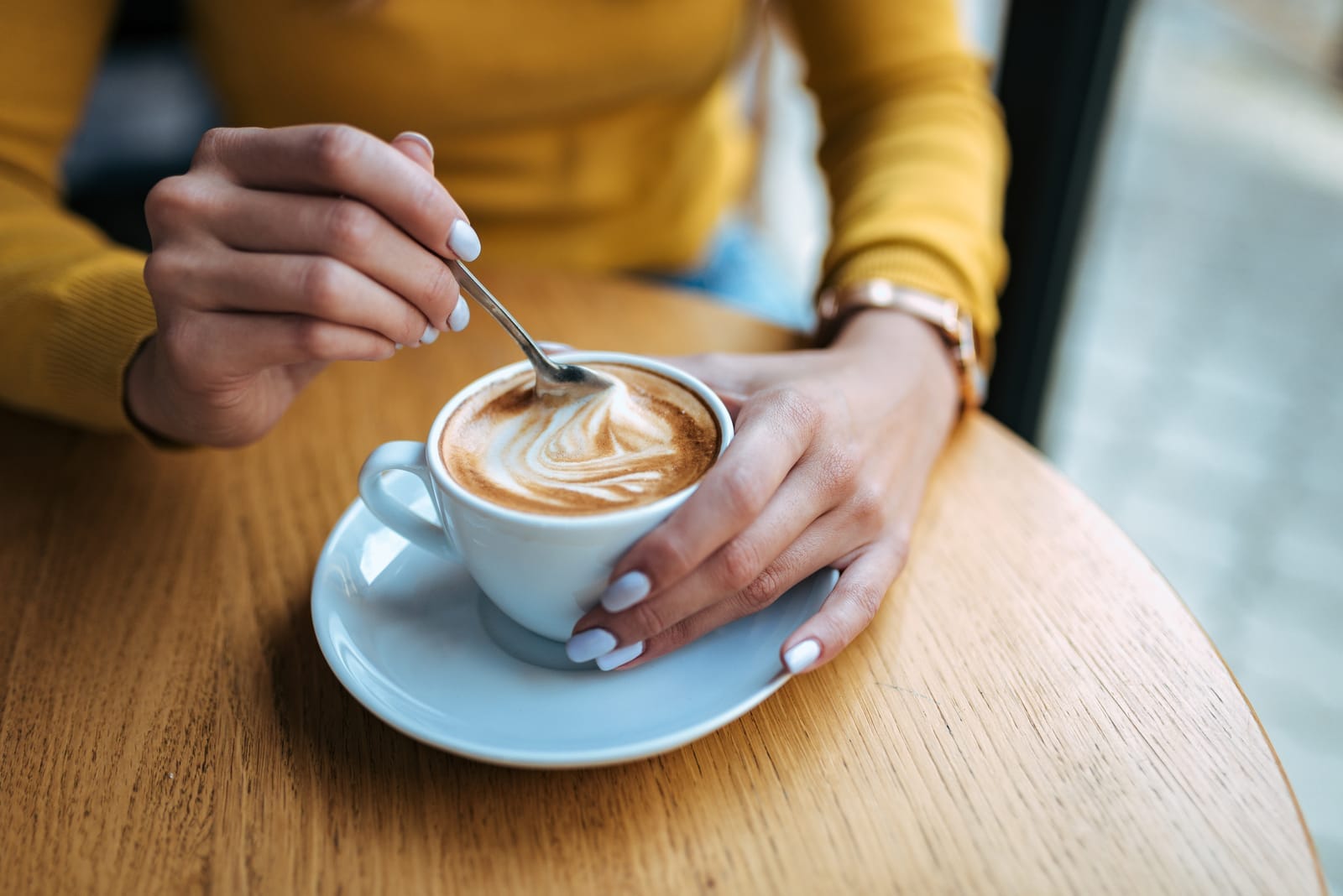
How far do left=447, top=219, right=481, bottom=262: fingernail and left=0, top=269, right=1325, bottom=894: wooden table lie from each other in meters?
0.28

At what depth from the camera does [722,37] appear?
1259 mm

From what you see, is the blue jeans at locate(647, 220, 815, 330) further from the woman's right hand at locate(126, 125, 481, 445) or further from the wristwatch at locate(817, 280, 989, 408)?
the woman's right hand at locate(126, 125, 481, 445)

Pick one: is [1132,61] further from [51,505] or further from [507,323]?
[51,505]

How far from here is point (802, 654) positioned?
555mm

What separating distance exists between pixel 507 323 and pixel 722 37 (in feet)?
2.55

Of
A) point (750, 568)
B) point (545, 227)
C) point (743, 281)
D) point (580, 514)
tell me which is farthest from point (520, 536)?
point (743, 281)

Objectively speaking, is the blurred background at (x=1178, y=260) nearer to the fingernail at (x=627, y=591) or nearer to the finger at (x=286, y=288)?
the finger at (x=286, y=288)

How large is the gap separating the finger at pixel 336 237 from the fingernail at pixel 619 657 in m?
0.26

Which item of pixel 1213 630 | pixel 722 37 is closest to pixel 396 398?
pixel 722 37

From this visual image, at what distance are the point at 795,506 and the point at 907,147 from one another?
0.64 metres

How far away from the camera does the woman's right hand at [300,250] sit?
584 mm

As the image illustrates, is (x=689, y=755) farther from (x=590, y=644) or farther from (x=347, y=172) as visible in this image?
(x=347, y=172)

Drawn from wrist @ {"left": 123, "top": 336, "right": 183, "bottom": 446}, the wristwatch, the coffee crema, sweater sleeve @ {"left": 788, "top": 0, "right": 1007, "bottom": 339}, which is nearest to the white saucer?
the coffee crema

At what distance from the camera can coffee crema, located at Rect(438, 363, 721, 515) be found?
580 millimetres
